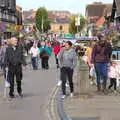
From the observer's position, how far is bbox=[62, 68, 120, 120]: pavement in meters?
12.1

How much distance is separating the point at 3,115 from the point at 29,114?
0.62 metres

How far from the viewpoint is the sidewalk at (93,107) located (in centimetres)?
1209

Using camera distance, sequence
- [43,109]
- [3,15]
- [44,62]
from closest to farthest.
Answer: [43,109]
[44,62]
[3,15]

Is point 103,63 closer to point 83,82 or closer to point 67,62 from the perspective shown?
point 83,82

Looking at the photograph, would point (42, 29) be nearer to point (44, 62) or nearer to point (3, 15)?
point (3, 15)

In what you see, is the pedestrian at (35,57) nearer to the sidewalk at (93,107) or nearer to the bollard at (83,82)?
the sidewalk at (93,107)

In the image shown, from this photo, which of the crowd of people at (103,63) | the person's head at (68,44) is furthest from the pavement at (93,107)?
the person's head at (68,44)

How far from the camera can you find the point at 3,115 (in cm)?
1260

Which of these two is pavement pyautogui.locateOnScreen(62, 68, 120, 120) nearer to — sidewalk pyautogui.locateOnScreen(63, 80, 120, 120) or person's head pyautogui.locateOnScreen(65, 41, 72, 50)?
sidewalk pyautogui.locateOnScreen(63, 80, 120, 120)

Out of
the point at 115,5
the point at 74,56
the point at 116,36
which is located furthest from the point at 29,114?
the point at 115,5

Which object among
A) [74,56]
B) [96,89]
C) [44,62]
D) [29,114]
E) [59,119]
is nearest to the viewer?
[59,119]

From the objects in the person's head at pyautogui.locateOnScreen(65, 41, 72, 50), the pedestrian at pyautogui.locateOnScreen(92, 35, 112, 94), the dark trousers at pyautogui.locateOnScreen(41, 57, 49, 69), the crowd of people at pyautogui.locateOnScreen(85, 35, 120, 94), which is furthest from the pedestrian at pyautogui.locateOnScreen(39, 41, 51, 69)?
the person's head at pyautogui.locateOnScreen(65, 41, 72, 50)

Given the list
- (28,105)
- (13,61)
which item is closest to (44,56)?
(13,61)

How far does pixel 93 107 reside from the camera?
13.6 metres
